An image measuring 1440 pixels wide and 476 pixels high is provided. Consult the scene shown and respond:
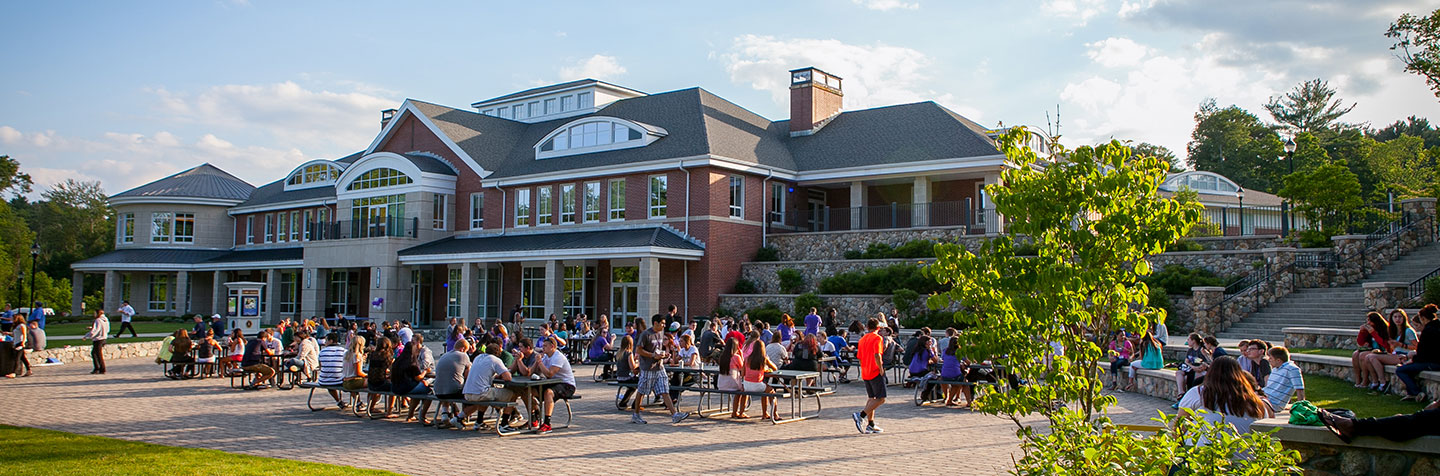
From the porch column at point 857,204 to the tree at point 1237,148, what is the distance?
112ft

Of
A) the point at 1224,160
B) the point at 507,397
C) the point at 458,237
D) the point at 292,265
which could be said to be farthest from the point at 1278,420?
the point at 1224,160

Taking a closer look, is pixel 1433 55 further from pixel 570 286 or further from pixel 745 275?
pixel 570 286

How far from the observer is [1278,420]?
7992mm

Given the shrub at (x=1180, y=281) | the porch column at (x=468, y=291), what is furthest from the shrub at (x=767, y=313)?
the porch column at (x=468, y=291)

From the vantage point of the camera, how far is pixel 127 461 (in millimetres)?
10172

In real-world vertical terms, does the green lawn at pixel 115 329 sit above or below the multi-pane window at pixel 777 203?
below

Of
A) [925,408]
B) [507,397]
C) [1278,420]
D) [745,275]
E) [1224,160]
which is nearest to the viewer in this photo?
[1278,420]

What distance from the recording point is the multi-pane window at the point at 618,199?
3534cm

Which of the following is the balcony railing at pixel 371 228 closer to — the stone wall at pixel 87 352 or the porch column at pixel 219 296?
the porch column at pixel 219 296

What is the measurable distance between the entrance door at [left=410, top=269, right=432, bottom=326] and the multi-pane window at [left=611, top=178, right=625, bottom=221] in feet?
31.5

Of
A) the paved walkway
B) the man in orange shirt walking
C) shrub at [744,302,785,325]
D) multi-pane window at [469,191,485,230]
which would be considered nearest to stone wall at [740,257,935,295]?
shrub at [744,302,785,325]

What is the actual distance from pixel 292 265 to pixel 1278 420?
42.5 metres

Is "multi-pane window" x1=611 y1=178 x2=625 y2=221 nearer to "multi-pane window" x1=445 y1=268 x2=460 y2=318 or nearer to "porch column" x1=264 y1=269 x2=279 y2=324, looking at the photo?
"multi-pane window" x1=445 y1=268 x2=460 y2=318

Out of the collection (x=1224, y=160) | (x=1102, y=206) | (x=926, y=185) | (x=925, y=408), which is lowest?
(x=925, y=408)
